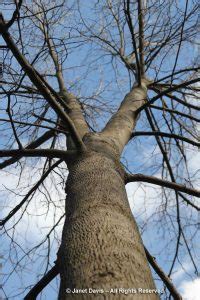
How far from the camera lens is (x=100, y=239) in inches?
53.6

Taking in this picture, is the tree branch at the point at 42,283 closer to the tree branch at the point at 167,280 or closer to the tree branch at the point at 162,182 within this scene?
the tree branch at the point at 162,182

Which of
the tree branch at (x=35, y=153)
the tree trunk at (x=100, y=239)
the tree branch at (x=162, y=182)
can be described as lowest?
the tree trunk at (x=100, y=239)

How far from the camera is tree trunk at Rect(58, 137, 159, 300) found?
117cm

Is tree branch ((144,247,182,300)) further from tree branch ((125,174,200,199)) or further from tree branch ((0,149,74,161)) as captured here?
tree branch ((0,149,74,161))

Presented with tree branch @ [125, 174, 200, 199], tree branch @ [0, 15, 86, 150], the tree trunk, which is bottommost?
the tree trunk

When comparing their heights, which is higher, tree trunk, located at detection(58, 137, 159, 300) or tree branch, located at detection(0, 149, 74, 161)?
tree branch, located at detection(0, 149, 74, 161)

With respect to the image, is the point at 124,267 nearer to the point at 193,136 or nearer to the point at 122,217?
the point at 122,217

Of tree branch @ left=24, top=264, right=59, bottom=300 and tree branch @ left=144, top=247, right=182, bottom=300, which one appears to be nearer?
tree branch @ left=24, top=264, right=59, bottom=300

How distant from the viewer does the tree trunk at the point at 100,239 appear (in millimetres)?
1166

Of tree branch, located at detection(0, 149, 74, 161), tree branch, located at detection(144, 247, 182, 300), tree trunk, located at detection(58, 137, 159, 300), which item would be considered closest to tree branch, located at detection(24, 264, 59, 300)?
tree trunk, located at detection(58, 137, 159, 300)

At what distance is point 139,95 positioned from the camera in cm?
343

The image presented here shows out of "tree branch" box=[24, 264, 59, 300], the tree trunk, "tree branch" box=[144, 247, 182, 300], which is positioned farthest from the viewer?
"tree branch" box=[144, 247, 182, 300]

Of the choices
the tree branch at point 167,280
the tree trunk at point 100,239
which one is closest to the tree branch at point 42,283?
the tree trunk at point 100,239

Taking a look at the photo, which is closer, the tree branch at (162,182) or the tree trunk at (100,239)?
the tree trunk at (100,239)
